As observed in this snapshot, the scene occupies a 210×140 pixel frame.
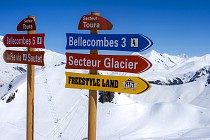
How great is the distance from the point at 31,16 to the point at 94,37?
367cm

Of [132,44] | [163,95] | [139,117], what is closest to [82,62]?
[132,44]

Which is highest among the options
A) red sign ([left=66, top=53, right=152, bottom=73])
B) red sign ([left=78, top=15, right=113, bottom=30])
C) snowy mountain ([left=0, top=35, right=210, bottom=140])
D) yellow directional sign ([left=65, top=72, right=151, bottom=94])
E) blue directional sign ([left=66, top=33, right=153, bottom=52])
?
red sign ([left=78, top=15, right=113, bottom=30])

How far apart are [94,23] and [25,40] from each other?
3.39m

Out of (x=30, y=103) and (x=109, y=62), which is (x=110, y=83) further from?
(x=30, y=103)

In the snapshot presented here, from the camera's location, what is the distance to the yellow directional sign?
8078mm

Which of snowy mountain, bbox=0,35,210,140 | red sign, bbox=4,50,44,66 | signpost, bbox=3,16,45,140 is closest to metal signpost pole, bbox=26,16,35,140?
signpost, bbox=3,16,45,140

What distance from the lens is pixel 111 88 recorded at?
27.8 feet

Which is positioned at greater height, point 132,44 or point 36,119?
point 132,44

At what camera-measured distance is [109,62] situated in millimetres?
8523

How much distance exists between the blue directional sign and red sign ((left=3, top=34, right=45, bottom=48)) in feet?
6.30

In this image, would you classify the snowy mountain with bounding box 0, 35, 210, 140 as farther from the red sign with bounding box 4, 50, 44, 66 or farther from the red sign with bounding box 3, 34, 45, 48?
the red sign with bounding box 3, 34, 45, 48

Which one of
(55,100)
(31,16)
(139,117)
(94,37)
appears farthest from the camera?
(55,100)

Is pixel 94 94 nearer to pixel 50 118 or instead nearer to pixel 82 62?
pixel 82 62

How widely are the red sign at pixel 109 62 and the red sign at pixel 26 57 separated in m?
1.91
